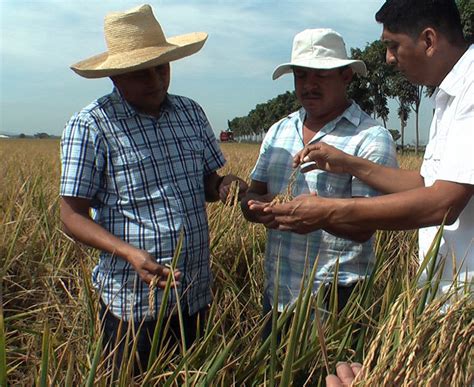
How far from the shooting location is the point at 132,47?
166cm

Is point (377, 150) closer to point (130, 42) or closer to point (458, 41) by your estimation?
point (458, 41)

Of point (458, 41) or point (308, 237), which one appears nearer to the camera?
point (458, 41)

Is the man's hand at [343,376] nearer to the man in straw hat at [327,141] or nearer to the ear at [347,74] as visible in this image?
the man in straw hat at [327,141]

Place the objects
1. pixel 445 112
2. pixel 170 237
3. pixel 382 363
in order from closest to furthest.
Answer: pixel 382 363
pixel 445 112
pixel 170 237

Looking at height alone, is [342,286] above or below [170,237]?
below

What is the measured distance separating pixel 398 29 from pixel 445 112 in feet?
0.85

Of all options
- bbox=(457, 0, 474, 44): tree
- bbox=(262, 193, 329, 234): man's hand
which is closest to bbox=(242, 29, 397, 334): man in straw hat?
bbox=(262, 193, 329, 234): man's hand

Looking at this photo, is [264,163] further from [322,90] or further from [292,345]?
[292,345]

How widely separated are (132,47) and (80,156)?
1.32 ft

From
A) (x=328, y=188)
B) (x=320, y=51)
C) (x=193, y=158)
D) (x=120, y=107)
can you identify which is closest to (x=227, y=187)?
(x=193, y=158)

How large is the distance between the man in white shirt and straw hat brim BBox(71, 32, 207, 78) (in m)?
0.58

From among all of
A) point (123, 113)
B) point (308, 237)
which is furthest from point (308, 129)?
point (123, 113)

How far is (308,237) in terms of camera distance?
5.67ft

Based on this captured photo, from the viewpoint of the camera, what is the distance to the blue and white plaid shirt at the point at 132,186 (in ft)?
5.07
